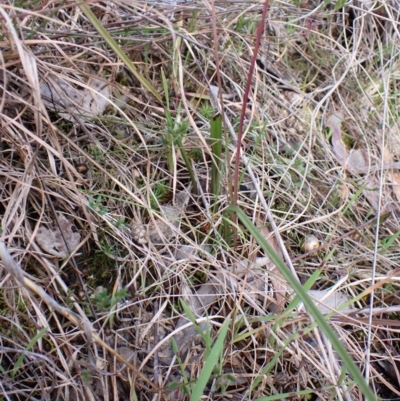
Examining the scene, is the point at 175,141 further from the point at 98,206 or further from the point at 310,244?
the point at 310,244

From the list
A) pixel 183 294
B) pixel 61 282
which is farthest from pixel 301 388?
pixel 61 282

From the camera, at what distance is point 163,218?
1.13 metres

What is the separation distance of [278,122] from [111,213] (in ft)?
1.97

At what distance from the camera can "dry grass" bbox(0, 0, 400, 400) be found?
97 centimetres

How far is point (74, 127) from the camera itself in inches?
46.0

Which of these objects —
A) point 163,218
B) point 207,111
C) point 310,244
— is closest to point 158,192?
point 163,218

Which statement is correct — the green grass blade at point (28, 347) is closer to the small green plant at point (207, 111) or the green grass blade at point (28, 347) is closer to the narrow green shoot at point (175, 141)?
the narrow green shoot at point (175, 141)

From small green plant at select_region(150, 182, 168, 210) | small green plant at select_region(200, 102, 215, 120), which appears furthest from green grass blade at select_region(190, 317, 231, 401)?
small green plant at select_region(200, 102, 215, 120)

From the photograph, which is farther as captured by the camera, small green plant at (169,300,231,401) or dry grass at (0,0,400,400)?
dry grass at (0,0,400,400)

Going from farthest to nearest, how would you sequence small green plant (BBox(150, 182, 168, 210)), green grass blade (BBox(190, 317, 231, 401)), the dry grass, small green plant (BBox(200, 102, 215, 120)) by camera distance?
small green plant (BBox(200, 102, 215, 120)) < small green plant (BBox(150, 182, 168, 210)) < the dry grass < green grass blade (BBox(190, 317, 231, 401))

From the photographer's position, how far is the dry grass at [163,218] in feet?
3.17

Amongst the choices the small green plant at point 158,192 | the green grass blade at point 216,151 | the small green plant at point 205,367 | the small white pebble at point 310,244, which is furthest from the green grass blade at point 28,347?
the small white pebble at point 310,244

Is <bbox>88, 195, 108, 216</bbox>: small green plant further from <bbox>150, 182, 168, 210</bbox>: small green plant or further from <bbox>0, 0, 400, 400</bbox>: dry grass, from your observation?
<bbox>150, 182, 168, 210</bbox>: small green plant

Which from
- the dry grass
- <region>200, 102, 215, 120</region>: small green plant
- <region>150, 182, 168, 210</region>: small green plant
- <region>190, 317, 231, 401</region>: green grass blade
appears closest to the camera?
<region>190, 317, 231, 401</region>: green grass blade
